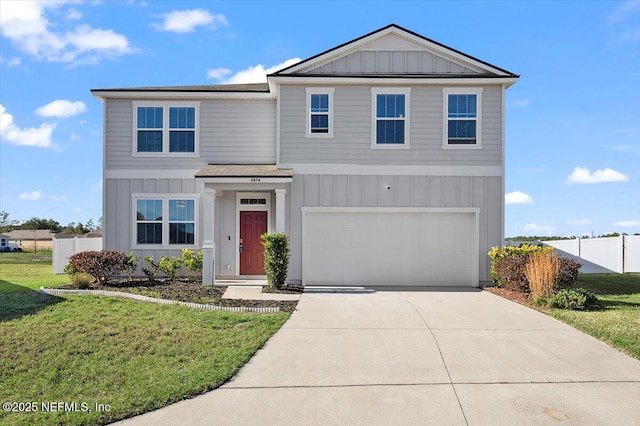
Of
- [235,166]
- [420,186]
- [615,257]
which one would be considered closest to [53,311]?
[235,166]

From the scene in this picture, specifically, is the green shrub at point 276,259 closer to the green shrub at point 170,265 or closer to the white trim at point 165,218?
the green shrub at point 170,265

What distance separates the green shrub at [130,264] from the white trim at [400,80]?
6717mm

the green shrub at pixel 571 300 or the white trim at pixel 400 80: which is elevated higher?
the white trim at pixel 400 80

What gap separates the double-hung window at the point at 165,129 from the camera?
57.7ft

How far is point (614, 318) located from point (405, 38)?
32.7 feet

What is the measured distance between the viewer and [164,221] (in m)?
17.5

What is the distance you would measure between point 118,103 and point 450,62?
10458 mm

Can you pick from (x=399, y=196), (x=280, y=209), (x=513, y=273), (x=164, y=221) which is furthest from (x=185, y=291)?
(x=513, y=273)

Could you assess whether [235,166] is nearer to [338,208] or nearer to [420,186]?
[338,208]

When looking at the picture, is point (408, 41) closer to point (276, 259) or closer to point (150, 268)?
point (276, 259)

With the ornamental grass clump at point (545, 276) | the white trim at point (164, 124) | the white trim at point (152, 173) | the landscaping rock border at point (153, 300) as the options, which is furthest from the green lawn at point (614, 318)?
the white trim at point (164, 124)

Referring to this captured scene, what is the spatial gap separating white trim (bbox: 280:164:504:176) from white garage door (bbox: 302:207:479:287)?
1093mm

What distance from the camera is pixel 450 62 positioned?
17031 millimetres

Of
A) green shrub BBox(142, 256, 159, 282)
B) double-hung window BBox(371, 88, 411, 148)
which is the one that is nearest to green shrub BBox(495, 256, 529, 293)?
double-hung window BBox(371, 88, 411, 148)
